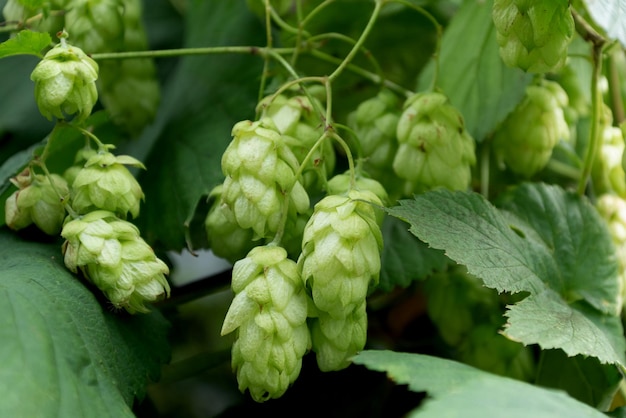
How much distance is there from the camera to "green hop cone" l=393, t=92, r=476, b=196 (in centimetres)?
107

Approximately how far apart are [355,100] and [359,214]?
66 cm

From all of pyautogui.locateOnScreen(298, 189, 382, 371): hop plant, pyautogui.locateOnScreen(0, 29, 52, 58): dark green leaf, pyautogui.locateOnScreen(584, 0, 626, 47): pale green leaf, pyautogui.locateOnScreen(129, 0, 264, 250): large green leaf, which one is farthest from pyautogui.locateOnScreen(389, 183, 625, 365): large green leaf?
pyautogui.locateOnScreen(0, 29, 52, 58): dark green leaf

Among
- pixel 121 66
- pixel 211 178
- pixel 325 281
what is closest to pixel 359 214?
pixel 325 281

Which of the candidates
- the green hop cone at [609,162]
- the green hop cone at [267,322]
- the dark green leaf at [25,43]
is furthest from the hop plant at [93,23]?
the green hop cone at [609,162]

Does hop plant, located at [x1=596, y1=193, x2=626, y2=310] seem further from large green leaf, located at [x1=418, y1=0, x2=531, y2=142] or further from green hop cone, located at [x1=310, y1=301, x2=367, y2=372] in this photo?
green hop cone, located at [x1=310, y1=301, x2=367, y2=372]

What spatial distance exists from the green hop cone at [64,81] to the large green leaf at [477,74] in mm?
624

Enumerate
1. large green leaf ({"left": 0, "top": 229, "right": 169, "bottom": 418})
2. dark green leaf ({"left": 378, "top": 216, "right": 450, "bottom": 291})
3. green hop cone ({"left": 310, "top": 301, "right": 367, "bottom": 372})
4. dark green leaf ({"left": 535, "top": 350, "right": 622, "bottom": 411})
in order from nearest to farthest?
large green leaf ({"left": 0, "top": 229, "right": 169, "bottom": 418}) < green hop cone ({"left": 310, "top": 301, "right": 367, "bottom": 372}) < dark green leaf ({"left": 535, "top": 350, "right": 622, "bottom": 411}) < dark green leaf ({"left": 378, "top": 216, "right": 450, "bottom": 291})

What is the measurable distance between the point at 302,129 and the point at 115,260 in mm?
299

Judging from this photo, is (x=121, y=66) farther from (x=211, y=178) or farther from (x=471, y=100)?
A: (x=471, y=100)

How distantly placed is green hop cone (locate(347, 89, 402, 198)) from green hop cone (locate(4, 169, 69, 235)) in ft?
1.38

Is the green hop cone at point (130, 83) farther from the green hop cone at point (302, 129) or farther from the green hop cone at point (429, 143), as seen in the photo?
the green hop cone at point (429, 143)

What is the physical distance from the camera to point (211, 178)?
1.21 meters

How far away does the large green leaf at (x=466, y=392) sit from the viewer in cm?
64

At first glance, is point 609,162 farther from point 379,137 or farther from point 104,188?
point 104,188
